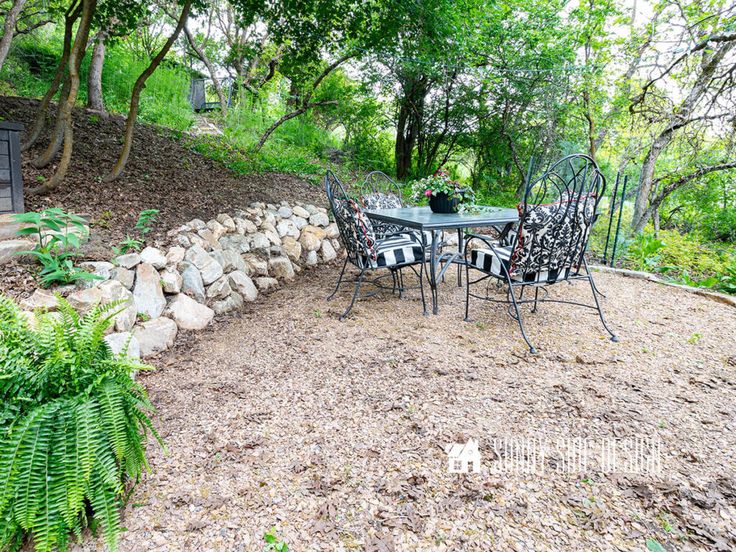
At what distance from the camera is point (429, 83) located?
6.04 meters

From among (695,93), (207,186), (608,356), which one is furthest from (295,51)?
(695,93)

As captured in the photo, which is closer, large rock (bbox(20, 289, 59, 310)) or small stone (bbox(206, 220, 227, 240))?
large rock (bbox(20, 289, 59, 310))

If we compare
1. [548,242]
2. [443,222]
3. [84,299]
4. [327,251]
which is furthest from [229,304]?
[548,242]

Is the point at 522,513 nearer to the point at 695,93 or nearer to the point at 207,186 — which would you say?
the point at 207,186

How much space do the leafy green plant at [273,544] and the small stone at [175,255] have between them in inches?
76.7

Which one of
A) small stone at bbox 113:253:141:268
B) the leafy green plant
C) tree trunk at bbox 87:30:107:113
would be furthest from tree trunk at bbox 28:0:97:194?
the leafy green plant

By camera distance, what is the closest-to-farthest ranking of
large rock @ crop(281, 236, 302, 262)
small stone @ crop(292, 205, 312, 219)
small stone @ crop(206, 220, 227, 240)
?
small stone @ crop(206, 220, 227, 240)
large rock @ crop(281, 236, 302, 262)
small stone @ crop(292, 205, 312, 219)

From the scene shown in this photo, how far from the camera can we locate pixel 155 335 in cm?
229

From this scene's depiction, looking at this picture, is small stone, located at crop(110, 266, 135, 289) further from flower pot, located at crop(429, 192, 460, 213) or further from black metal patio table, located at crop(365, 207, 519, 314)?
flower pot, located at crop(429, 192, 460, 213)

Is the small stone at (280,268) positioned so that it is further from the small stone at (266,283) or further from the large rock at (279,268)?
the small stone at (266,283)

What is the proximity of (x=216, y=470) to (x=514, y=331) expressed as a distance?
72.9 inches

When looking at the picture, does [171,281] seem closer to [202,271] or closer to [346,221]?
[202,271]

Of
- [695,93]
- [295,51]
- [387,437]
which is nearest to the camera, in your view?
[387,437]

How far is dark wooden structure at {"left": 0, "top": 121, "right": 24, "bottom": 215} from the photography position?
2.32 meters
